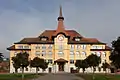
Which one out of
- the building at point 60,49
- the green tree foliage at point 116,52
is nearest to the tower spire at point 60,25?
the building at point 60,49

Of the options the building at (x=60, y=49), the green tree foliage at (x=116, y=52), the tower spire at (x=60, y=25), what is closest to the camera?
the green tree foliage at (x=116, y=52)

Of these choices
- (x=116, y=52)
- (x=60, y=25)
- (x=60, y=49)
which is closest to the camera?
(x=116, y=52)

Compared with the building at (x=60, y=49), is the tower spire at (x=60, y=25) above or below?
above

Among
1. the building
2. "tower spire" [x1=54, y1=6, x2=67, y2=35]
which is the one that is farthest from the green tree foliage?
"tower spire" [x1=54, y1=6, x2=67, y2=35]

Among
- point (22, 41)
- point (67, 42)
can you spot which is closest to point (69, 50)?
point (67, 42)

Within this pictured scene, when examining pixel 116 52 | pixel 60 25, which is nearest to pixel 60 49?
pixel 60 25

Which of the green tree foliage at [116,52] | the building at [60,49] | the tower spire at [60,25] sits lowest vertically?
the green tree foliage at [116,52]

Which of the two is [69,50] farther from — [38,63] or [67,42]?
[38,63]

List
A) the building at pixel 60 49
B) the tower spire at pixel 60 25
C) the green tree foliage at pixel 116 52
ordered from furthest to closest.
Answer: the tower spire at pixel 60 25, the building at pixel 60 49, the green tree foliage at pixel 116 52

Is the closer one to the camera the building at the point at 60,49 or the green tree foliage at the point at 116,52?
the green tree foliage at the point at 116,52

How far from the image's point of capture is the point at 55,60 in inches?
4663

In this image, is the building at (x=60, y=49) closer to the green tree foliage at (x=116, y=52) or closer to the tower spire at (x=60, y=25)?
the tower spire at (x=60, y=25)

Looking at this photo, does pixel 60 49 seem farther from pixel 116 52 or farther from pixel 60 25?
pixel 116 52

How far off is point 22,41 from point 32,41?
503cm
